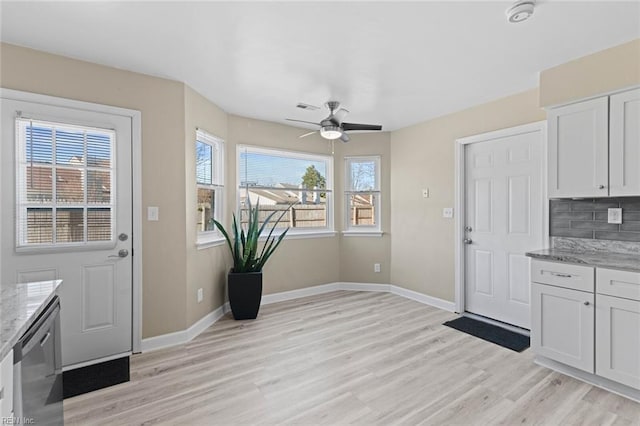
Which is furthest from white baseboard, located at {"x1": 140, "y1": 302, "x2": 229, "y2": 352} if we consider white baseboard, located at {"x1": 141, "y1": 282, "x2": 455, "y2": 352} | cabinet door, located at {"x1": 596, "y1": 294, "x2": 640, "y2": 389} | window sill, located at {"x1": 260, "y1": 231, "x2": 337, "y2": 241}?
cabinet door, located at {"x1": 596, "y1": 294, "x2": 640, "y2": 389}

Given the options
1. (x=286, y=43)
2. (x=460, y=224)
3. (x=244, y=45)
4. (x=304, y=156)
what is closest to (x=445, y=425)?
(x=460, y=224)

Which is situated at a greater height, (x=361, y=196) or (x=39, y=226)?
(x=361, y=196)

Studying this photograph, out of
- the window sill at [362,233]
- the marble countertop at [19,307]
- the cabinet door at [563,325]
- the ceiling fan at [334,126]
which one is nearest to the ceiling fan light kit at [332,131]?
the ceiling fan at [334,126]

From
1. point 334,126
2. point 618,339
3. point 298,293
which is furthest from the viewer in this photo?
point 298,293

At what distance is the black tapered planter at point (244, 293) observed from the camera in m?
3.49

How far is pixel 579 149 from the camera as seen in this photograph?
2436mm

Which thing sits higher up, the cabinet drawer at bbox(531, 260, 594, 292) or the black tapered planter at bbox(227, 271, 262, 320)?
the cabinet drawer at bbox(531, 260, 594, 292)

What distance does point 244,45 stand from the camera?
2246mm

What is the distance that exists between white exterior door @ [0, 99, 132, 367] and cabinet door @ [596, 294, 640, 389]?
3609 millimetres

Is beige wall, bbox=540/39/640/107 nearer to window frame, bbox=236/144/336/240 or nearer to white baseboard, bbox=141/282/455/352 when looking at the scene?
white baseboard, bbox=141/282/455/352

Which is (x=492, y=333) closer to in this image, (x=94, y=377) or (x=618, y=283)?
(x=618, y=283)

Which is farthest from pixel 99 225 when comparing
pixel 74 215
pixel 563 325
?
pixel 563 325

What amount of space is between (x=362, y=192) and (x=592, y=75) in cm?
291

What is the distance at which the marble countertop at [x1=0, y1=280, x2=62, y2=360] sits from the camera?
41.1 inches
